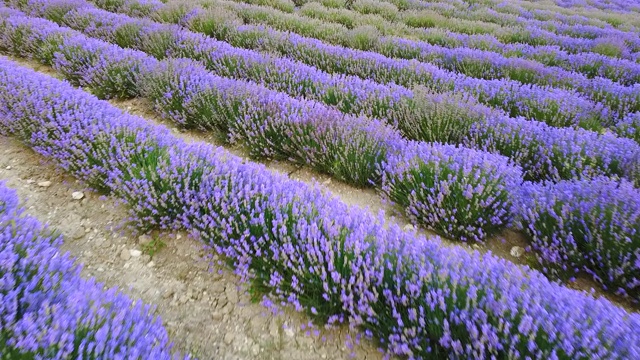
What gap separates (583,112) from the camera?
151 inches

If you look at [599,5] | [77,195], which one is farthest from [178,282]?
[599,5]

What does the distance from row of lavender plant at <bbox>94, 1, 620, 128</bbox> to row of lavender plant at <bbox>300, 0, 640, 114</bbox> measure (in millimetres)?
258

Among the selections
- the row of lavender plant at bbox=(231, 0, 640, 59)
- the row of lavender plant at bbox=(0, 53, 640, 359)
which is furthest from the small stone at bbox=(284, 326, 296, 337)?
the row of lavender plant at bbox=(231, 0, 640, 59)

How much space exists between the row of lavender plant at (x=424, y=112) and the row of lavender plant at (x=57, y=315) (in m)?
2.80

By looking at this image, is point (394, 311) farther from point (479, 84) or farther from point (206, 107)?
point (479, 84)

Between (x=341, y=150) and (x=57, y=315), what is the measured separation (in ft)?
7.32

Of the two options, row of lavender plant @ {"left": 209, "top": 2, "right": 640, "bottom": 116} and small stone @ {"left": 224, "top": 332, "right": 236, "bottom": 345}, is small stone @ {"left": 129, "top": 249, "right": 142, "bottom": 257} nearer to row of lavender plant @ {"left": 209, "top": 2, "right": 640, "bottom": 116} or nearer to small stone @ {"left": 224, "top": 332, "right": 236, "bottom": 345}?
small stone @ {"left": 224, "top": 332, "right": 236, "bottom": 345}

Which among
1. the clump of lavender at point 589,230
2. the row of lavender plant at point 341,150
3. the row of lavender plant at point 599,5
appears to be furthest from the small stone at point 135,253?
the row of lavender plant at point 599,5

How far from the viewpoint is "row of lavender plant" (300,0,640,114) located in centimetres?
439

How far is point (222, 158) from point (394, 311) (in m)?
1.70

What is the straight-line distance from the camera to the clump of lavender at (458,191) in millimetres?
2488

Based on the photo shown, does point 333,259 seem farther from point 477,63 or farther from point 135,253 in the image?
point 477,63

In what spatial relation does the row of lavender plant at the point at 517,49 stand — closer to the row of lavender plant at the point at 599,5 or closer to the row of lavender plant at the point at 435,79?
the row of lavender plant at the point at 435,79

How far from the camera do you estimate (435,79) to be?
460 cm
